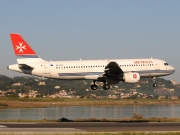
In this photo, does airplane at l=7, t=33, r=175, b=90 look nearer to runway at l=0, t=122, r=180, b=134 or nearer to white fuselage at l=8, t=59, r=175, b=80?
white fuselage at l=8, t=59, r=175, b=80

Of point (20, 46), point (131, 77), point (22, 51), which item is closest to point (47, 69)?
point (22, 51)

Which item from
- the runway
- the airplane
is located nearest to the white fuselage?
the airplane

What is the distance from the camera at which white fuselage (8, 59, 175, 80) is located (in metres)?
68.3

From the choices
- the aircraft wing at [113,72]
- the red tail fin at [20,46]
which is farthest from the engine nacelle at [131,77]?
the red tail fin at [20,46]

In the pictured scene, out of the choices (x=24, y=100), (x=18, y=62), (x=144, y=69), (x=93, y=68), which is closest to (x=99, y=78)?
(x=93, y=68)

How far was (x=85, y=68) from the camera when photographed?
227 ft

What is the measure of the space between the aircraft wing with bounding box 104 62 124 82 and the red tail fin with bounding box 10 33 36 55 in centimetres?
1220

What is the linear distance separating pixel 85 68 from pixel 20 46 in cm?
1124

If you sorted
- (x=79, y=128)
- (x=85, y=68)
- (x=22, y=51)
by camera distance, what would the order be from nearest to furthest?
(x=79, y=128) → (x=85, y=68) → (x=22, y=51)

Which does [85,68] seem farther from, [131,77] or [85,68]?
[131,77]

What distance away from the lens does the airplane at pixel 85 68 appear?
223 feet

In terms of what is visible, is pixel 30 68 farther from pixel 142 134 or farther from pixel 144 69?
pixel 142 134

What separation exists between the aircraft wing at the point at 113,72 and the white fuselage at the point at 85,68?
140 cm

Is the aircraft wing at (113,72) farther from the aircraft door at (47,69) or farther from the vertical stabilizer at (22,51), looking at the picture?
the vertical stabilizer at (22,51)
